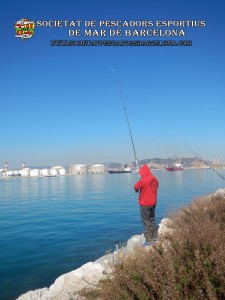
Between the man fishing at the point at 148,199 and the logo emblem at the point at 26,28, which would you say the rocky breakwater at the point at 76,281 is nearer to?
the man fishing at the point at 148,199

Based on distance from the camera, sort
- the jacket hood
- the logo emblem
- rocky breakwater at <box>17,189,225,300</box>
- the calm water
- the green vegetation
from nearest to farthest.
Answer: the green vegetation → rocky breakwater at <box>17,189,225,300</box> → the jacket hood → the calm water → the logo emblem

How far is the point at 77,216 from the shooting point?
21094 mm

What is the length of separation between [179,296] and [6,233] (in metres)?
14.3

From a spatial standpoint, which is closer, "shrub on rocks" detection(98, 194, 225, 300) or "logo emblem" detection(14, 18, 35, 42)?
"shrub on rocks" detection(98, 194, 225, 300)

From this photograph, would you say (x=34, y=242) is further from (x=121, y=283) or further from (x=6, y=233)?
(x=121, y=283)

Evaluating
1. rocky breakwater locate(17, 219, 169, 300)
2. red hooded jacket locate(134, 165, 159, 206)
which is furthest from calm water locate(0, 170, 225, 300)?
red hooded jacket locate(134, 165, 159, 206)

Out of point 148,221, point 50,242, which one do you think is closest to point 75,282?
point 148,221

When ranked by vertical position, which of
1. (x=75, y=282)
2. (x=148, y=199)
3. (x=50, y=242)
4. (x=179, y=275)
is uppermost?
(x=148, y=199)

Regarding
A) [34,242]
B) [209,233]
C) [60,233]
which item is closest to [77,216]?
[60,233]

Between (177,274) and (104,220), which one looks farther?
(104,220)

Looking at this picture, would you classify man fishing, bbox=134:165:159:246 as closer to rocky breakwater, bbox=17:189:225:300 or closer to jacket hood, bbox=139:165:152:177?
jacket hood, bbox=139:165:152:177

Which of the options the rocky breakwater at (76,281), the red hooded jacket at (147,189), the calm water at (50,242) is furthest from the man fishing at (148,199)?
the calm water at (50,242)

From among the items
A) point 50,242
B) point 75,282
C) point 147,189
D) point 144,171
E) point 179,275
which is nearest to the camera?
point 179,275

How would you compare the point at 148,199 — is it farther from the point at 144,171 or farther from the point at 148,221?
the point at 144,171
